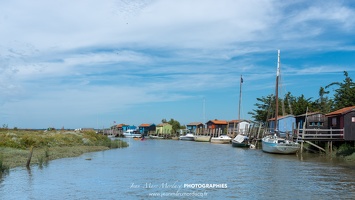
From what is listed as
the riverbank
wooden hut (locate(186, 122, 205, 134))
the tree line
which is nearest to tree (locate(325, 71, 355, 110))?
the tree line

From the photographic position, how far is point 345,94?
57594mm

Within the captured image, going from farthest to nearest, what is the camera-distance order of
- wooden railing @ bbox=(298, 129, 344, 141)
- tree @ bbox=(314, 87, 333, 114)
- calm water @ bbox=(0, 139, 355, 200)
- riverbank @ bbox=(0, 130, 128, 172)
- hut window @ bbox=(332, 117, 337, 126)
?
tree @ bbox=(314, 87, 333, 114) → hut window @ bbox=(332, 117, 337, 126) → wooden railing @ bbox=(298, 129, 344, 141) → riverbank @ bbox=(0, 130, 128, 172) → calm water @ bbox=(0, 139, 355, 200)

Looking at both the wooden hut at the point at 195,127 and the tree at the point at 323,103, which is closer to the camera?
the tree at the point at 323,103

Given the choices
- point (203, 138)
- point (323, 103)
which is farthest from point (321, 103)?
point (203, 138)

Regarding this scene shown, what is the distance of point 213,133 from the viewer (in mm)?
100000

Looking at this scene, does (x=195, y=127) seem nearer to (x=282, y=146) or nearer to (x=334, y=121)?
(x=282, y=146)

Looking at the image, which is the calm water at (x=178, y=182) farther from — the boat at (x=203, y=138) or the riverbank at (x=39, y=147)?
the boat at (x=203, y=138)

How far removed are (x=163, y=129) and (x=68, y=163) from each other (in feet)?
331

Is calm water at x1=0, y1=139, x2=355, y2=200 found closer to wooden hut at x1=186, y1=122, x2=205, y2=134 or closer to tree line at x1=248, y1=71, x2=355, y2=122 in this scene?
tree line at x1=248, y1=71, x2=355, y2=122

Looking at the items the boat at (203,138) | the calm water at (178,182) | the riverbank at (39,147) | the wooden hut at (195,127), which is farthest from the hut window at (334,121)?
the wooden hut at (195,127)

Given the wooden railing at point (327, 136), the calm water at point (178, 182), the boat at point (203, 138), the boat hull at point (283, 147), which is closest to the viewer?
the calm water at point (178, 182)

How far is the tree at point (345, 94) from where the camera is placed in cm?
5509

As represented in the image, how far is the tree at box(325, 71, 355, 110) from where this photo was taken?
2169 inches

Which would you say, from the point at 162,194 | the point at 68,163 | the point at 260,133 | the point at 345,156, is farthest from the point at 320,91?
the point at 162,194
